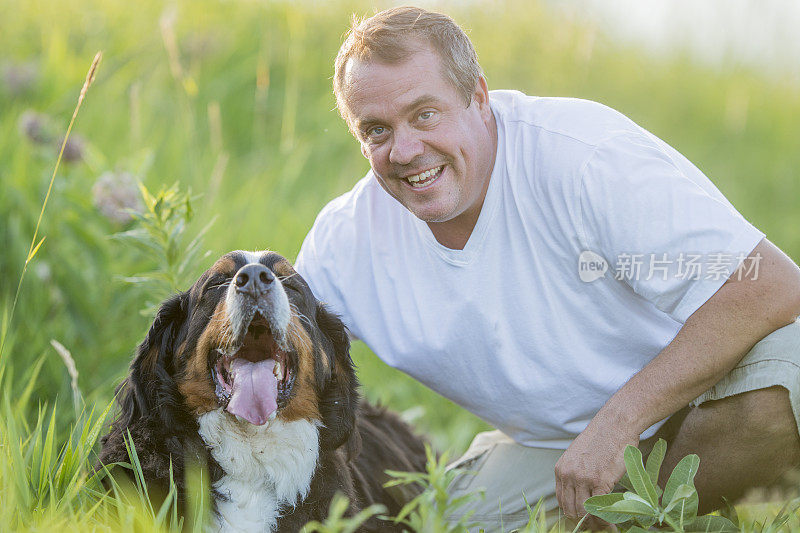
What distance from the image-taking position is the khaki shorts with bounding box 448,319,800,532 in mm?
2691

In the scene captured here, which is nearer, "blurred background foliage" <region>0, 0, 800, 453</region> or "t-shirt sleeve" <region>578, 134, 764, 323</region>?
"t-shirt sleeve" <region>578, 134, 764, 323</region>

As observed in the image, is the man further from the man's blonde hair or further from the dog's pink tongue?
the dog's pink tongue

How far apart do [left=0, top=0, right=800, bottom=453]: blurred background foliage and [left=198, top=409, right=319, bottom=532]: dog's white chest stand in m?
0.84

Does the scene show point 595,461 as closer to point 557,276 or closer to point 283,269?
point 557,276

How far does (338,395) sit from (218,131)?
66.8 inches

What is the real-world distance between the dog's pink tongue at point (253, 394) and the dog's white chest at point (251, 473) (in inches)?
3.0

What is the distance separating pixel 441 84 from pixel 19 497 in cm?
179

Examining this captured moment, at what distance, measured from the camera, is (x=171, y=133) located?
204 inches

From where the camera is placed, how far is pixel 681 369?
257 centimetres

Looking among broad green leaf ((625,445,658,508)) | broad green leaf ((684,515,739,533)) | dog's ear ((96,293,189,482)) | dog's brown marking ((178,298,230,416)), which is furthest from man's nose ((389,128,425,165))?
broad green leaf ((684,515,739,533))

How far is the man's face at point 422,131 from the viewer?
2785mm

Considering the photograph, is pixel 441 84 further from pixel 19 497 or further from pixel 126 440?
pixel 19 497

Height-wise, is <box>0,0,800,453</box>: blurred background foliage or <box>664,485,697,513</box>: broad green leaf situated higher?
<box>0,0,800,453</box>: blurred background foliage

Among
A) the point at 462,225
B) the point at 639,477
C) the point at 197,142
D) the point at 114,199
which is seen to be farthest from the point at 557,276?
the point at 197,142
